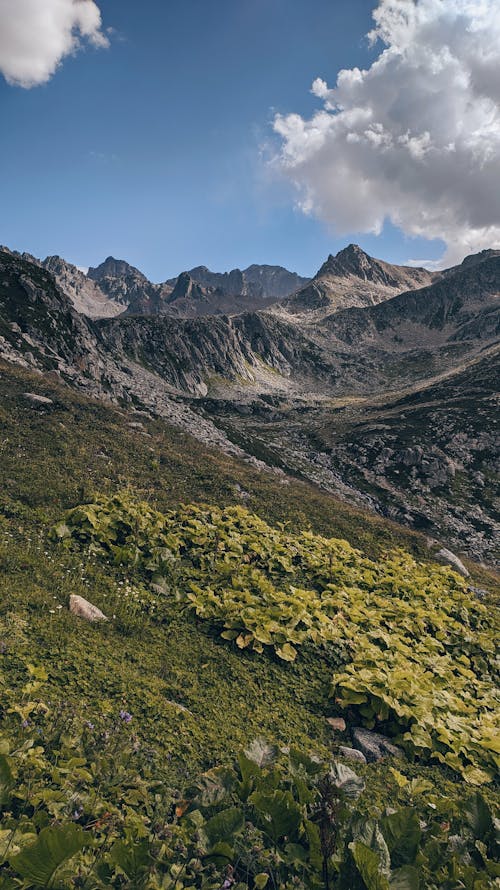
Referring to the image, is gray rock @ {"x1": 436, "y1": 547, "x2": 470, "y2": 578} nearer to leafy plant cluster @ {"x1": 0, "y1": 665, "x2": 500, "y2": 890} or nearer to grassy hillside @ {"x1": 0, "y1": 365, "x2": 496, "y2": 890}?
grassy hillside @ {"x1": 0, "y1": 365, "x2": 496, "y2": 890}

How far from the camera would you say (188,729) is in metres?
7.46

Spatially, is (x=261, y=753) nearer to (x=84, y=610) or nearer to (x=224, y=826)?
(x=224, y=826)

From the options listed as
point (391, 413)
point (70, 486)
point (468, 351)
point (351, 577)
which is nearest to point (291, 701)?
point (351, 577)

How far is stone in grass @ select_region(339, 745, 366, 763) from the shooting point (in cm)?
805

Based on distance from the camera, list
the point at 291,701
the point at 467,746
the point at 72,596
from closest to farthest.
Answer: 1. the point at 467,746
2. the point at 291,701
3. the point at 72,596

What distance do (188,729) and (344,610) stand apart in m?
7.23

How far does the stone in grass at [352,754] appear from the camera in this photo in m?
8.05

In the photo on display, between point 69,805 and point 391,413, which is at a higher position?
point 391,413

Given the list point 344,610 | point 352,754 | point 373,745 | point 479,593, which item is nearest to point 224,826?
point 352,754

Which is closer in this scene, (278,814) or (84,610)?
(278,814)

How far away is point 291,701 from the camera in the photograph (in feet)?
30.9

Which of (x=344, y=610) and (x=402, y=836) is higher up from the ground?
(x=402, y=836)

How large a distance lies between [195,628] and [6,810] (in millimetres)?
6468

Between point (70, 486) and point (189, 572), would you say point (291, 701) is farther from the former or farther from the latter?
point (70, 486)
